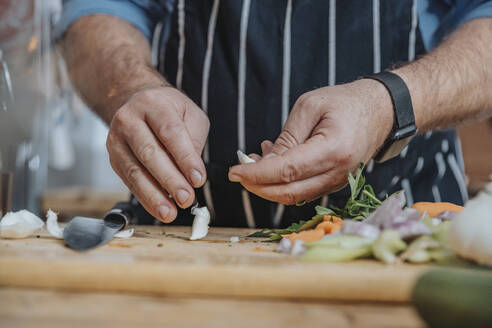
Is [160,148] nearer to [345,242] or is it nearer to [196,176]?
[196,176]

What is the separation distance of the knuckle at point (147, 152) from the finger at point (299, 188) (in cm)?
21

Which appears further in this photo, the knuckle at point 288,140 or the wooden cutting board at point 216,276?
the knuckle at point 288,140

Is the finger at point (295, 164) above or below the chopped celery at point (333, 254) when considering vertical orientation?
above

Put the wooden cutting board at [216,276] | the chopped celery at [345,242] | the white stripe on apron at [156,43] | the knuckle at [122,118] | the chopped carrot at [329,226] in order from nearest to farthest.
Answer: the wooden cutting board at [216,276] → the chopped celery at [345,242] → the chopped carrot at [329,226] → the knuckle at [122,118] → the white stripe on apron at [156,43]

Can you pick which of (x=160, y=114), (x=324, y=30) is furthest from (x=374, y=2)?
(x=160, y=114)

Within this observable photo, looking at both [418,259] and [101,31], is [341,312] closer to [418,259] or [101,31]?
[418,259]

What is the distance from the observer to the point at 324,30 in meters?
1.27

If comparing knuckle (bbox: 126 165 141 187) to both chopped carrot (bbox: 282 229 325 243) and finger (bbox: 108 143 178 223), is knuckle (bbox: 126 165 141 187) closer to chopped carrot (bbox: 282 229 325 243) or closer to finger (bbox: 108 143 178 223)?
finger (bbox: 108 143 178 223)

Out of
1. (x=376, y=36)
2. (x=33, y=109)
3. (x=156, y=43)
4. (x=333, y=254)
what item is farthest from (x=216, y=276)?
(x=33, y=109)

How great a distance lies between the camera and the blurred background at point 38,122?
1.42m

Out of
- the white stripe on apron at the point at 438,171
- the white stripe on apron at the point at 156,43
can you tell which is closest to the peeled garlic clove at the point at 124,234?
the white stripe on apron at the point at 156,43

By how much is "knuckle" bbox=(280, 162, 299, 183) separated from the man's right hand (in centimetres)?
17

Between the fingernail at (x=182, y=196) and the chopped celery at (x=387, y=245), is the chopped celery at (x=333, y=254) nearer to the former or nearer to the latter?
the chopped celery at (x=387, y=245)

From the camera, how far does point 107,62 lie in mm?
1352
